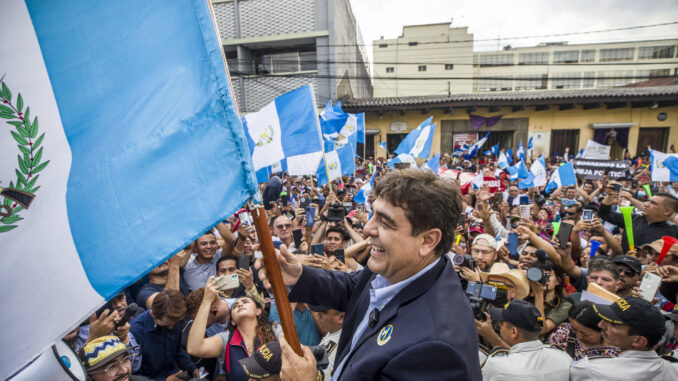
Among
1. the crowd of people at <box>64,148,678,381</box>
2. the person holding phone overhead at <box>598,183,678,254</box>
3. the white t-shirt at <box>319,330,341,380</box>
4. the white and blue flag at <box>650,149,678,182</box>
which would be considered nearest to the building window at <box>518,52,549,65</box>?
the white and blue flag at <box>650,149,678,182</box>

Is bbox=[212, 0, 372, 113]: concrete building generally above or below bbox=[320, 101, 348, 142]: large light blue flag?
above

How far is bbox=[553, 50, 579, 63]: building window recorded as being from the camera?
45344 millimetres

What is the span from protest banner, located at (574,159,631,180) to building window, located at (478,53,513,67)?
42.8 m

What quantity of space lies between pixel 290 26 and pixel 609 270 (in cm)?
1723

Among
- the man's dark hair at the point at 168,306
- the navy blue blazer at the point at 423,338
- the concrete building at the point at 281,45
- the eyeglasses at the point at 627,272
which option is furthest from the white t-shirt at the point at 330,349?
the concrete building at the point at 281,45

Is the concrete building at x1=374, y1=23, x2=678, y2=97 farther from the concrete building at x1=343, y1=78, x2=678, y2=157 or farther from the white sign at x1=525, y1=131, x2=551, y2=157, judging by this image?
the white sign at x1=525, y1=131, x2=551, y2=157

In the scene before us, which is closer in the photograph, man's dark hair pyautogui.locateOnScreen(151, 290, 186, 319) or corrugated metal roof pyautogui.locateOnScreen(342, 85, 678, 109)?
man's dark hair pyautogui.locateOnScreen(151, 290, 186, 319)

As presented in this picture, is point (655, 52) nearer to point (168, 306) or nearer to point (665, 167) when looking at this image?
point (665, 167)

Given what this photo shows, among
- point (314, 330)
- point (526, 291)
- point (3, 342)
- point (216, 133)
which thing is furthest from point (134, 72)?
point (526, 291)

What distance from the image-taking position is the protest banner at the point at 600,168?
25.7ft

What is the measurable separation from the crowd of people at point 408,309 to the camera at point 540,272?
2 cm

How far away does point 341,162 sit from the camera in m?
8.54

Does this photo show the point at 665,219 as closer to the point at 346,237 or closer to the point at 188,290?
the point at 346,237

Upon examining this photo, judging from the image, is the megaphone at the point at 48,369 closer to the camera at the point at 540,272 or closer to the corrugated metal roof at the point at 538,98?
the camera at the point at 540,272
